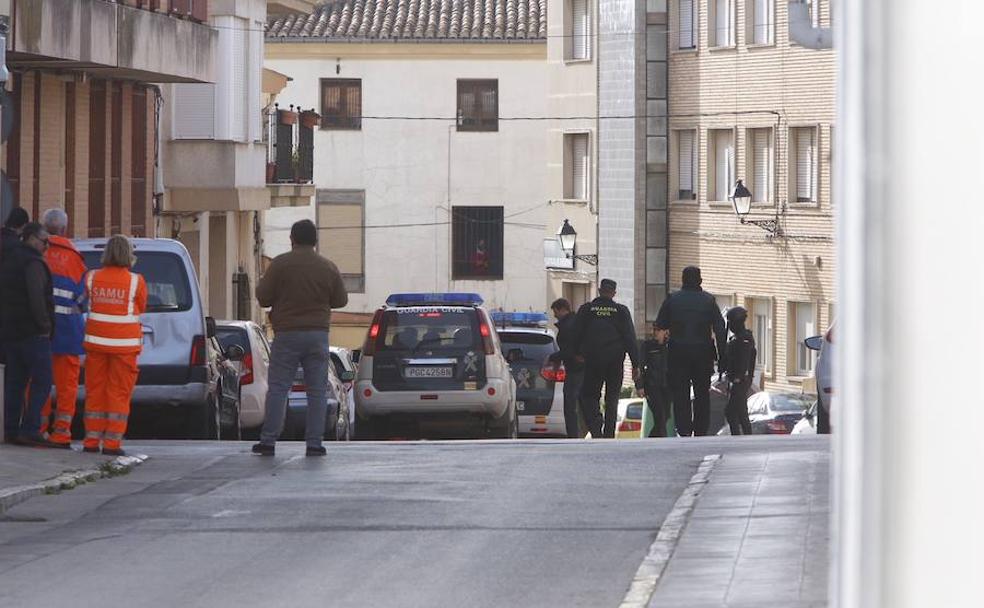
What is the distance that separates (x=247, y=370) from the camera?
21500mm

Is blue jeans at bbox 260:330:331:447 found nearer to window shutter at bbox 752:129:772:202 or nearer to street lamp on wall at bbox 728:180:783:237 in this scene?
street lamp on wall at bbox 728:180:783:237

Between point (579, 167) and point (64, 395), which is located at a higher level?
point (579, 167)

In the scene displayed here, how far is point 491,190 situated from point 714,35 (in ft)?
58.9

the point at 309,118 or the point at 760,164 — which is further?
the point at 760,164

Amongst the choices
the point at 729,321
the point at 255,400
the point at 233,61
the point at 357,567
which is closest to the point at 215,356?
the point at 255,400

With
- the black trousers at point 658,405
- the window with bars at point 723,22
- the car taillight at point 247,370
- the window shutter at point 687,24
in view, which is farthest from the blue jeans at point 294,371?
the window shutter at point 687,24

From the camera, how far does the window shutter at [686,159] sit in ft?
158

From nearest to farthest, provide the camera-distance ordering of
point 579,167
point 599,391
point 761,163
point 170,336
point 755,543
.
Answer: point 755,543
point 170,336
point 599,391
point 761,163
point 579,167

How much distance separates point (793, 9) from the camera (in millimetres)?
13484

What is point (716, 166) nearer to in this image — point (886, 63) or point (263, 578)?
point (263, 578)

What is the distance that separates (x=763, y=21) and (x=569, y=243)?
7.56 meters

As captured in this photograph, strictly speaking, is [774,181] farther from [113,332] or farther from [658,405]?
[113,332]

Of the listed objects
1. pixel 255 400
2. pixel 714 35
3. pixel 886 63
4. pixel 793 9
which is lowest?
pixel 255 400

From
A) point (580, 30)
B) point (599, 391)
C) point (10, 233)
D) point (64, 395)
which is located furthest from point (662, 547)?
point (580, 30)
